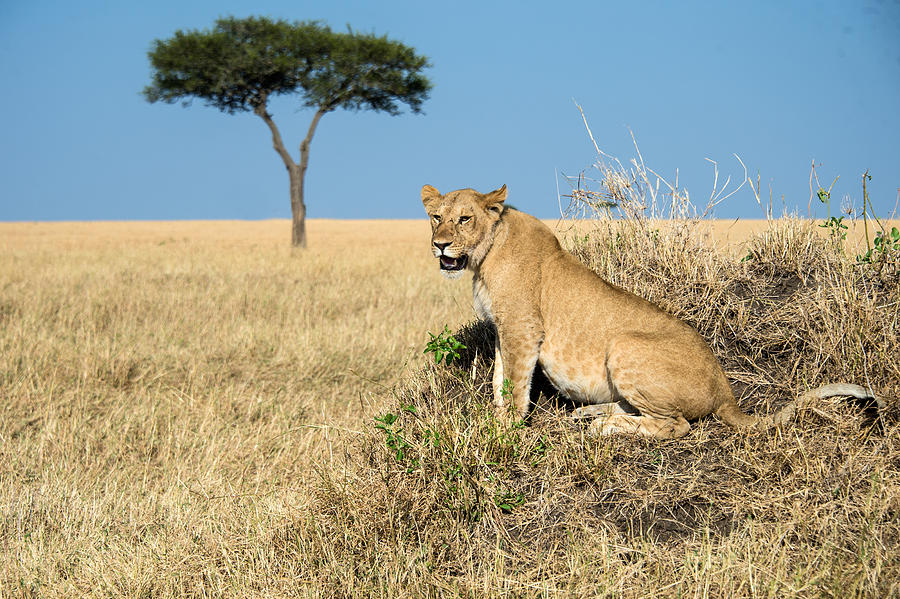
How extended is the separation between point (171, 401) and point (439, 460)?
198 inches

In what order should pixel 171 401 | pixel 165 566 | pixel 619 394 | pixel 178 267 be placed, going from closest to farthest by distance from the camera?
1. pixel 165 566
2. pixel 619 394
3. pixel 171 401
4. pixel 178 267

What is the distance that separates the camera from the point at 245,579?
14.4 feet

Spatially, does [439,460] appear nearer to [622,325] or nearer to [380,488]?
[380,488]

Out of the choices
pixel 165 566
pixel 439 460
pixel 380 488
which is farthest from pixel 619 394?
pixel 165 566

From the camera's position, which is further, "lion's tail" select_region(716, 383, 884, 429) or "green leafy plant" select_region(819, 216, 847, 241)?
"green leafy plant" select_region(819, 216, 847, 241)

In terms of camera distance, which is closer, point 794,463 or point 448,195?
point 794,463

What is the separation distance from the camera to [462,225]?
199 inches

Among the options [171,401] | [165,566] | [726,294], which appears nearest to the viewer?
[165,566]

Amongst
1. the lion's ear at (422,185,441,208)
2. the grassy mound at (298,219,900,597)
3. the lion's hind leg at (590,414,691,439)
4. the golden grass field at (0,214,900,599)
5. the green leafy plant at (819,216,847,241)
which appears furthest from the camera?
the green leafy plant at (819,216,847,241)

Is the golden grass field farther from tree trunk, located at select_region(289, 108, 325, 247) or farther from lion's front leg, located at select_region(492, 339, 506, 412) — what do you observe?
tree trunk, located at select_region(289, 108, 325, 247)

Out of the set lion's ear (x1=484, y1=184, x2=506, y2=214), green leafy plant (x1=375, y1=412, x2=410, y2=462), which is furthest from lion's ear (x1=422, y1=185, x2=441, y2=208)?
green leafy plant (x1=375, y1=412, x2=410, y2=462)

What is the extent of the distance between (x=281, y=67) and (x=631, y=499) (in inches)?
1116

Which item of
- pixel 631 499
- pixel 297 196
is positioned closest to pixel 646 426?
pixel 631 499

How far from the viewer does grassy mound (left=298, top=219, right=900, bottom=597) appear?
4070mm
